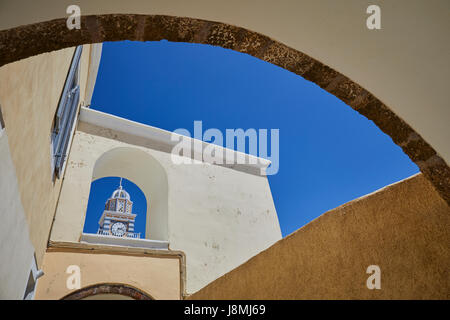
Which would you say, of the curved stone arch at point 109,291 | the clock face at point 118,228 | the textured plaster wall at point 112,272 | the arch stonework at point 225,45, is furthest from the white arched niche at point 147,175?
the clock face at point 118,228

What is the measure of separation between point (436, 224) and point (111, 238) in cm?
508

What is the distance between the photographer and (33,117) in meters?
2.80

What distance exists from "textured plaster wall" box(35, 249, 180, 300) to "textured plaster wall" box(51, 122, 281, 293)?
286mm

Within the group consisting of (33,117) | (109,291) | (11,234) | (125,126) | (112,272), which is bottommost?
(11,234)

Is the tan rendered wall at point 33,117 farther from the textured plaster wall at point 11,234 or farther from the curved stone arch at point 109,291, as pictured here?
the curved stone arch at point 109,291

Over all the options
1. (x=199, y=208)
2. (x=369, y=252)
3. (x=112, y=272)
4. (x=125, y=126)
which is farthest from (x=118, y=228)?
(x=369, y=252)

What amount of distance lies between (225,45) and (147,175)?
6.47 metres

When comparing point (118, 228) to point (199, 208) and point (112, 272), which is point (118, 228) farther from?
point (112, 272)

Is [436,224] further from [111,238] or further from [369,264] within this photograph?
[111,238]

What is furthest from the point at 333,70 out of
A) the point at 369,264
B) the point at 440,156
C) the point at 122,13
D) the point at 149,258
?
the point at 149,258

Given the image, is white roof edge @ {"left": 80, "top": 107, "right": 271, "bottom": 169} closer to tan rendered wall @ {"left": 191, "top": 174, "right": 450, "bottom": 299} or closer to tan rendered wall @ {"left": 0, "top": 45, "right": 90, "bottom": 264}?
tan rendered wall @ {"left": 0, "top": 45, "right": 90, "bottom": 264}

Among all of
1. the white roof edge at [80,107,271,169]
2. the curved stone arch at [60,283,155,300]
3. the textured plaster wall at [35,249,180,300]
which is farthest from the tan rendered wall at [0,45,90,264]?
the white roof edge at [80,107,271,169]

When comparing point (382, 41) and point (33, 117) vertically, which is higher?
point (33, 117)

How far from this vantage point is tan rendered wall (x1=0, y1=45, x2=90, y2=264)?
2.24 m
